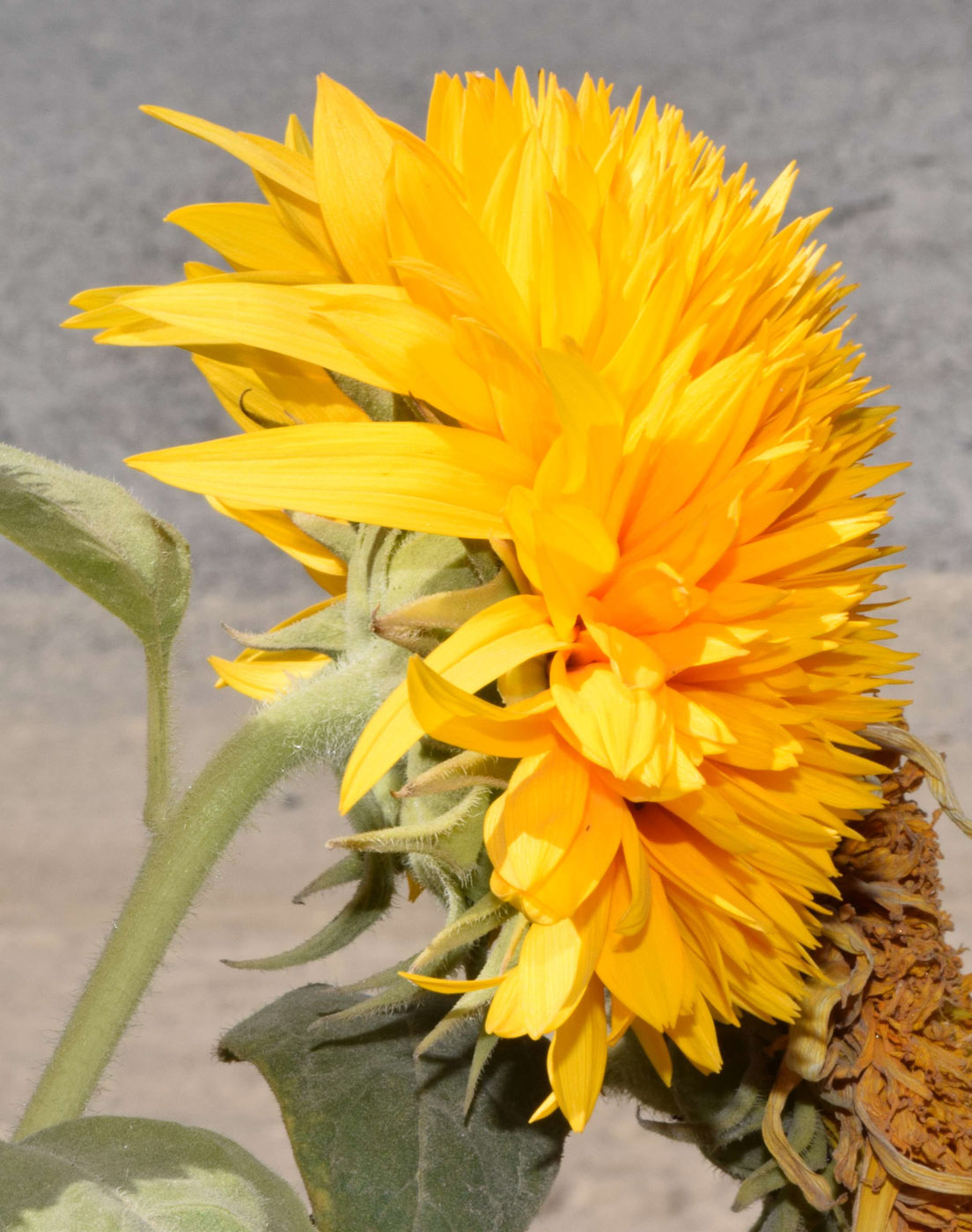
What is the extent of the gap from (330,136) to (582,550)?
8 centimetres

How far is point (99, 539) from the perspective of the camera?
9.4 inches

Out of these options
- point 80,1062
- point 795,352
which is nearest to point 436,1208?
point 80,1062

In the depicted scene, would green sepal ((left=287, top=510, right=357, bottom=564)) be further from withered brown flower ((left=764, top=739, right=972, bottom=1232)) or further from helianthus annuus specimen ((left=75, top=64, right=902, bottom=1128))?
withered brown flower ((left=764, top=739, right=972, bottom=1232))

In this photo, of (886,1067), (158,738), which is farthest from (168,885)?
(886,1067)

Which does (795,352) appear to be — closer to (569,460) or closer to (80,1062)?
(569,460)

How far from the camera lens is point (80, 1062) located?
230mm

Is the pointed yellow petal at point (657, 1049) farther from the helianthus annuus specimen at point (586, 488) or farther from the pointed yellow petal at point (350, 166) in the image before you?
the pointed yellow petal at point (350, 166)

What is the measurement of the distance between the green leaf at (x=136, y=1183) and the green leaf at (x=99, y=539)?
9 centimetres

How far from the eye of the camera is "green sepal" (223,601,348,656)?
0.23m

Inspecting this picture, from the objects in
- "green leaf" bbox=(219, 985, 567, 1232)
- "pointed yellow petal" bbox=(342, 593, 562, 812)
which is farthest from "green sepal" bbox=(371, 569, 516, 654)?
"green leaf" bbox=(219, 985, 567, 1232)

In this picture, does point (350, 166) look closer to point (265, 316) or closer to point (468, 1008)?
point (265, 316)

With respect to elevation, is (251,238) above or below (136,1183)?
above

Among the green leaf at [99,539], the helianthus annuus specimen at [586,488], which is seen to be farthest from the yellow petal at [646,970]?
the green leaf at [99,539]

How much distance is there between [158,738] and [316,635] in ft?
0.15
